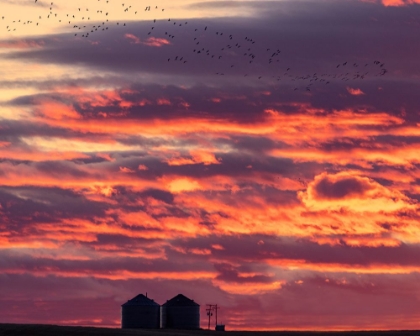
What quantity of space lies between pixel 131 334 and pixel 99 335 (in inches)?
224

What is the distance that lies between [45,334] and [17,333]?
4242 millimetres

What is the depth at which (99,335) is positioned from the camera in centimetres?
19662

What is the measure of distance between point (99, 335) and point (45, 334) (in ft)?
27.1

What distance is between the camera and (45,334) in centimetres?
19700

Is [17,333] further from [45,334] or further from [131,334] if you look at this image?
[131,334]

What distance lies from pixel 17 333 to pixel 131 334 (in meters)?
17.5

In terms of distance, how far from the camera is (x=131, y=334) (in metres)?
200

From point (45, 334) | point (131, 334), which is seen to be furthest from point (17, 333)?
point (131, 334)

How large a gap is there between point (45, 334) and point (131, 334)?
1326cm

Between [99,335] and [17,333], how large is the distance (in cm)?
1250
